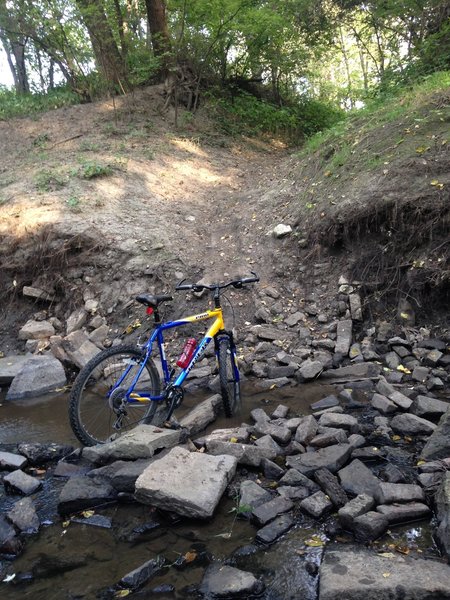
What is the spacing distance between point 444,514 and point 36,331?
6.51 metres

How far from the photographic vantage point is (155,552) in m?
3.02

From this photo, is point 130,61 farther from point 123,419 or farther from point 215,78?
point 123,419

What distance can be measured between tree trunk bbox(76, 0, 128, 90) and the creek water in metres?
11.2

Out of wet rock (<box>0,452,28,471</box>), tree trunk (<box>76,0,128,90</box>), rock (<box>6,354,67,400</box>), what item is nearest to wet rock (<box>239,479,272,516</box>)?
wet rock (<box>0,452,28,471</box>)

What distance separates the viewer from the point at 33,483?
152 inches

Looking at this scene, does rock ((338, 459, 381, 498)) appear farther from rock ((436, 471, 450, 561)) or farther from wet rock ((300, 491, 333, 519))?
rock ((436, 471, 450, 561))

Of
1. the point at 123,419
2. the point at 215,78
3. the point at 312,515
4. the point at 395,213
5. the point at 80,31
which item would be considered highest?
the point at 80,31

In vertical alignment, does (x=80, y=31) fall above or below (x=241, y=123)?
above

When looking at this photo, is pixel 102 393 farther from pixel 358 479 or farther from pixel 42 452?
pixel 358 479

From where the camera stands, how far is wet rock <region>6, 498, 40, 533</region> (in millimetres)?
3324

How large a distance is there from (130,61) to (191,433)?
11.5m

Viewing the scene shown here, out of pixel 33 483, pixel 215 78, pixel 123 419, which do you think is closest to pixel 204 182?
pixel 215 78

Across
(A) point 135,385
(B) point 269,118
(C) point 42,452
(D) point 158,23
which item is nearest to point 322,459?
(A) point 135,385

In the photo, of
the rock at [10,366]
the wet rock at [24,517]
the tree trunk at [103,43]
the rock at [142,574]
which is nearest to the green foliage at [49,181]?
the rock at [10,366]
